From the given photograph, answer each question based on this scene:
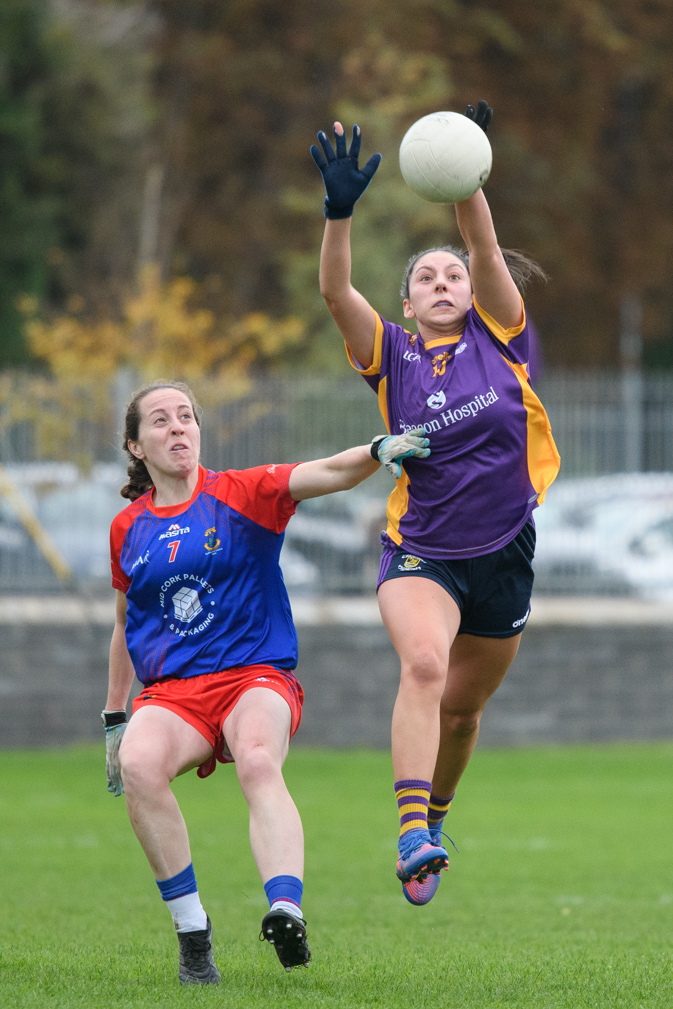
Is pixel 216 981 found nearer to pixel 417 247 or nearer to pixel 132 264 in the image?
pixel 417 247

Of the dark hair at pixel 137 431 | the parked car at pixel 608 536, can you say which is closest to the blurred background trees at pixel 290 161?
the parked car at pixel 608 536

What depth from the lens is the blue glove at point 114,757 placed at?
5.45 metres

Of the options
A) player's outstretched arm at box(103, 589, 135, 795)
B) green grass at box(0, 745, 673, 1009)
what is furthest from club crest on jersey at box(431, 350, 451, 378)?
green grass at box(0, 745, 673, 1009)

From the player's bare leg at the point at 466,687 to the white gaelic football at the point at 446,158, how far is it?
1.72m

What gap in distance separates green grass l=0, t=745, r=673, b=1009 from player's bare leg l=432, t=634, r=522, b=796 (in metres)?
0.84

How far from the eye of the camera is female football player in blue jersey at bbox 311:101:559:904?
5262 mm

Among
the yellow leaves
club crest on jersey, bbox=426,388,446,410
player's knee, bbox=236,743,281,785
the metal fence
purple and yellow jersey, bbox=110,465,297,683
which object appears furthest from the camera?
the yellow leaves

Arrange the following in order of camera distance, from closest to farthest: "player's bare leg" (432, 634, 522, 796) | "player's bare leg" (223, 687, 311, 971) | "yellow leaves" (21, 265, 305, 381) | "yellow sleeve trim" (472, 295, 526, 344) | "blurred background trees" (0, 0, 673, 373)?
1. "player's bare leg" (223, 687, 311, 971)
2. "yellow sleeve trim" (472, 295, 526, 344)
3. "player's bare leg" (432, 634, 522, 796)
4. "yellow leaves" (21, 265, 305, 381)
5. "blurred background trees" (0, 0, 673, 373)

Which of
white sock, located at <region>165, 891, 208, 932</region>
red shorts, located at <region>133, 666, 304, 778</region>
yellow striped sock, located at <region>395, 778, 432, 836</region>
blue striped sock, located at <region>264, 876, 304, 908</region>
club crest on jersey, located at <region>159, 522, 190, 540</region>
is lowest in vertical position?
white sock, located at <region>165, 891, 208, 932</region>

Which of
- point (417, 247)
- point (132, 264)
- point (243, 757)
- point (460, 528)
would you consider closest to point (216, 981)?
point (243, 757)

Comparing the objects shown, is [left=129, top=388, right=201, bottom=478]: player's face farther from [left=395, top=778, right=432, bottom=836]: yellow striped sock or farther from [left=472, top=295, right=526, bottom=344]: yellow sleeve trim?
[left=395, top=778, right=432, bottom=836]: yellow striped sock

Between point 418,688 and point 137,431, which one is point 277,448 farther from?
point 418,688

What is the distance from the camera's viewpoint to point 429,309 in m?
5.58

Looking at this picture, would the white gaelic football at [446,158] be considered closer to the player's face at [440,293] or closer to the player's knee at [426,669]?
the player's face at [440,293]
